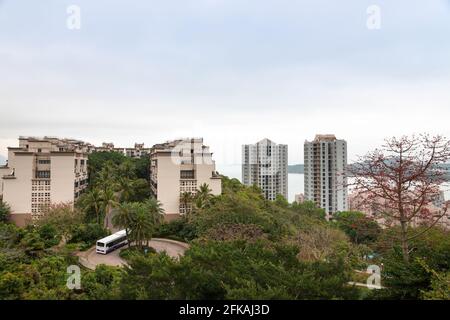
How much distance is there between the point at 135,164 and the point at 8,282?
58.3 feet

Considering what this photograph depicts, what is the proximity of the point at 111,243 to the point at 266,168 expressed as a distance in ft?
48.9

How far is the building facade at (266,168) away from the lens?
22.5m

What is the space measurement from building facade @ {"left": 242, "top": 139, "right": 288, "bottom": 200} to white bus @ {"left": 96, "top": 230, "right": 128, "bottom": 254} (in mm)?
13433

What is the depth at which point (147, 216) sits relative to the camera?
10172 mm

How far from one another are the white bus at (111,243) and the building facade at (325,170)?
36.6 ft

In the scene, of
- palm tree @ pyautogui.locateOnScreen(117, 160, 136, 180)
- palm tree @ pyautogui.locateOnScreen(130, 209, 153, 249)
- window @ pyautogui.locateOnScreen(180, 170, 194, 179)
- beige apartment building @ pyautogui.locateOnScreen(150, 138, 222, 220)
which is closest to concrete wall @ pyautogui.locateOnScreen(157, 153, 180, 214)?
beige apartment building @ pyautogui.locateOnScreen(150, 138, 222, 220)

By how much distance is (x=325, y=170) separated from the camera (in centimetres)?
1819

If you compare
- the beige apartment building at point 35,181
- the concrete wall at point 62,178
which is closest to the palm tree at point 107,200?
the beige apartment building at point 35,181

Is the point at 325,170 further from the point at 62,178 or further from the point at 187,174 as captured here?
the point at 62,178

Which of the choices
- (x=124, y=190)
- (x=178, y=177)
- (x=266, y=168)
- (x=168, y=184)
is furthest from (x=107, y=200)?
(x=266, y=168)

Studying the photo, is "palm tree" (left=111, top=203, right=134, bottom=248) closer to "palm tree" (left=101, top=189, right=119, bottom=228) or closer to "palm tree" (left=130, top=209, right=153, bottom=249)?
"palm tree" (left=130, top=209, right=153, bottom=249)

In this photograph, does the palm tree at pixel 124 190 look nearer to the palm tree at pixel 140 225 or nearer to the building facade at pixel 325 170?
the palm tree at pixel 140 225
